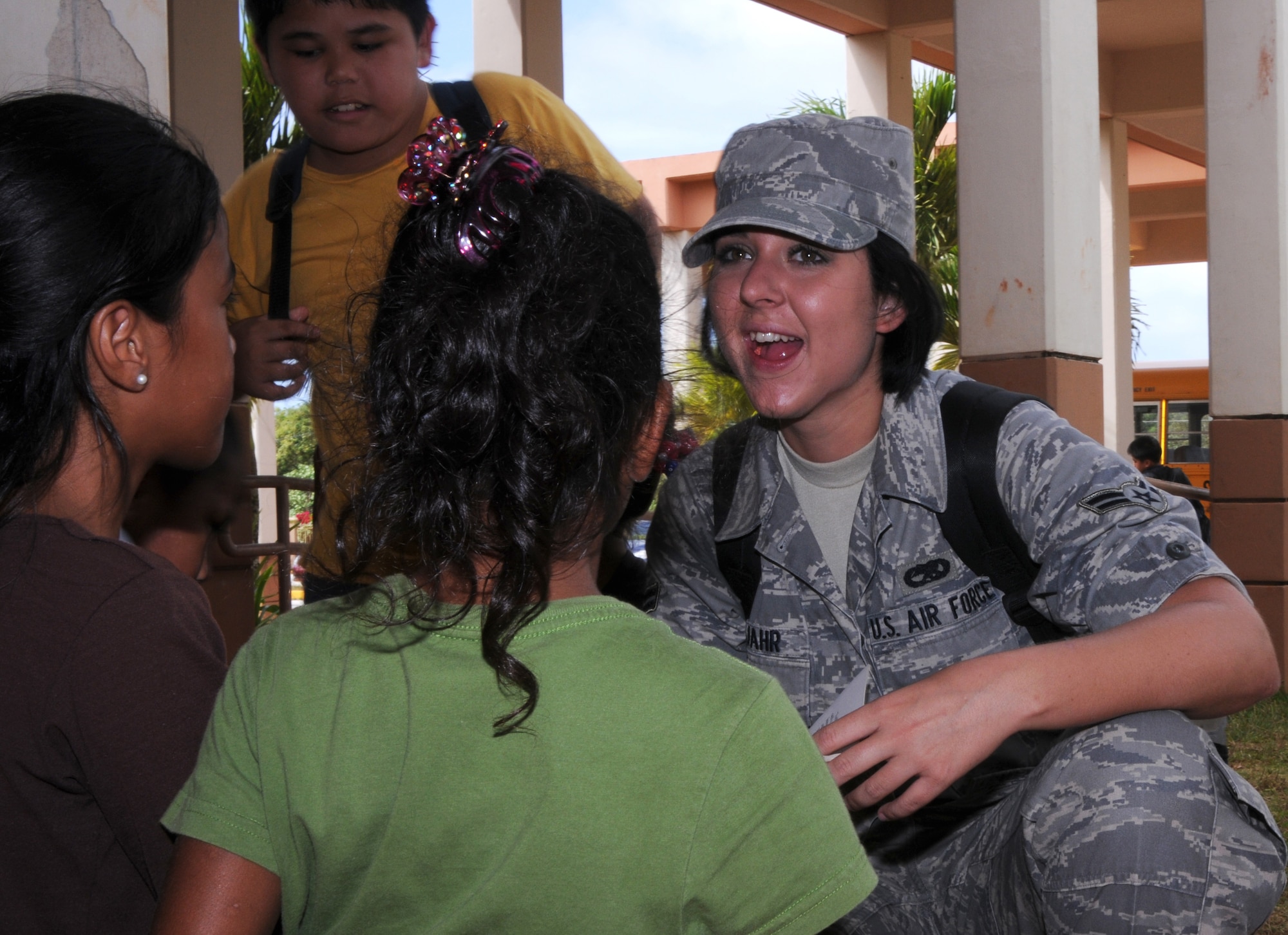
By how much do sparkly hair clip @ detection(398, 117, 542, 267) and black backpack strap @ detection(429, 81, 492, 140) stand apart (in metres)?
1.07

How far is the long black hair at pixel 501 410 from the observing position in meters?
1.14

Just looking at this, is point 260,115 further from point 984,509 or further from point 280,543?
point 984,509

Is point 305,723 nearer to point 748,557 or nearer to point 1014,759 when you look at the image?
point 748,557

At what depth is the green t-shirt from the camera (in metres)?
1.09

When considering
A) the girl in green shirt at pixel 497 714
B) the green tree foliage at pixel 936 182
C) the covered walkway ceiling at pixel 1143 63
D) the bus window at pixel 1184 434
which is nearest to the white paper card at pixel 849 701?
the girl in green shirt at pixel 497 714

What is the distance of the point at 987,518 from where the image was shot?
1.98 m

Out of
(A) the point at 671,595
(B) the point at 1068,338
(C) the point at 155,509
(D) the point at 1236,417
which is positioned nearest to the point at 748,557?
(A) the point at 671,595

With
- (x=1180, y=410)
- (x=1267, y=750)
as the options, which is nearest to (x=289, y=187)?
(x=1267, y=750)

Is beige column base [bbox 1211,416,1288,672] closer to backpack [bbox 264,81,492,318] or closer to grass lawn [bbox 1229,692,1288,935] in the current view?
grass lawn [bbox 1229,692,1288,935]

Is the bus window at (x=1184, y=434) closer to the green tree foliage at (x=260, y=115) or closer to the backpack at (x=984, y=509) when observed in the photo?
the green tree foliage at (x=260, y=115)

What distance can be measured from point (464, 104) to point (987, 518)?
4.33 feet

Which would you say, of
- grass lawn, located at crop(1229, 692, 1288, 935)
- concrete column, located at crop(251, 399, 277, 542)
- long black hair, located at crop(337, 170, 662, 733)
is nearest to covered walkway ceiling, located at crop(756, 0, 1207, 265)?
grass lawn, located at crop(1229, 692, 1288, 935)

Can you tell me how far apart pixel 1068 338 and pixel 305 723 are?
3.36 metres

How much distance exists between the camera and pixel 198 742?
4.35 ft
